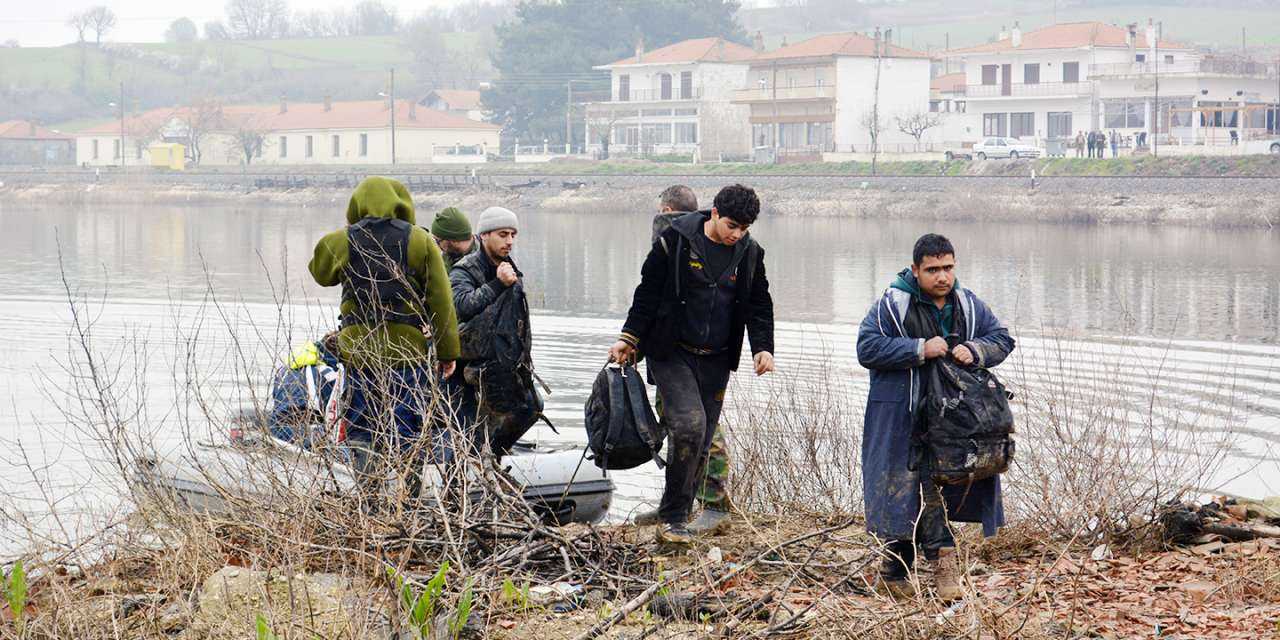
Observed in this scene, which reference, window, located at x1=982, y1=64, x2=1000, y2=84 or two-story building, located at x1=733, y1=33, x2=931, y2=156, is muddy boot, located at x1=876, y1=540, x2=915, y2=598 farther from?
window, located at x1=982, y1=64, x2=1000, y2=84

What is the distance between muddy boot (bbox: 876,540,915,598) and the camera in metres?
6.68

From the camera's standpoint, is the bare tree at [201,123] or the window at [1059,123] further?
the bare tree at [201,123]

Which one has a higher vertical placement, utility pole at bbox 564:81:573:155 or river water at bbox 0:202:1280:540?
utility pole at bbox 564:81:573:155

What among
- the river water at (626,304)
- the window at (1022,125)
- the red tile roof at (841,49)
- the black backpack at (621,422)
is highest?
the red tile roof at (841,49)

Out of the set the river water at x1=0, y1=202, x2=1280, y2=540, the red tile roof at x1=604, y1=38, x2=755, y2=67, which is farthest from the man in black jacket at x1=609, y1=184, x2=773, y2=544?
the red tile roof at x1=604, y1=38, x2=755, y2=67

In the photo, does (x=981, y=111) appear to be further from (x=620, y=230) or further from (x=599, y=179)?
(x=620, y=230)

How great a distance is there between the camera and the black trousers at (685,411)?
A: 748cm

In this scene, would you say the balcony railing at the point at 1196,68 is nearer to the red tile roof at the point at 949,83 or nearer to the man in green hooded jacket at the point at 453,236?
the red tile roof at the point at 949,83

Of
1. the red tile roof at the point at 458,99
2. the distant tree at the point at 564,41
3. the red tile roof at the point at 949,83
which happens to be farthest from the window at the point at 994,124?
the red tile roof at the point at 458,99

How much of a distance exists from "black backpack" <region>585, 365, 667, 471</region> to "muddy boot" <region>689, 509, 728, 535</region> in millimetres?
511

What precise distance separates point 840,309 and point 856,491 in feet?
54.7

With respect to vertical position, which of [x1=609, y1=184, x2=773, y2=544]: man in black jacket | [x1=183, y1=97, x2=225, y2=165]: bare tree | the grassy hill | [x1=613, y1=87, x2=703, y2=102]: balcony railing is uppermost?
the grassy hill

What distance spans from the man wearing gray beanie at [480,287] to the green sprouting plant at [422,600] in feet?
7.10

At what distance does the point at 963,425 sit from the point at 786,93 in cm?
7627
